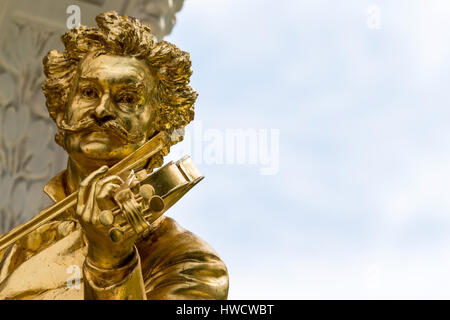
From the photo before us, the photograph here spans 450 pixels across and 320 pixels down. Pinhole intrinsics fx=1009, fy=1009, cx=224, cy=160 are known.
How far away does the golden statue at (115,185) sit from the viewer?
178 cm

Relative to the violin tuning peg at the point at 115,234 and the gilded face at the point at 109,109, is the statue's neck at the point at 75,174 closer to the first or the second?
the gilded face at the point at 109,109

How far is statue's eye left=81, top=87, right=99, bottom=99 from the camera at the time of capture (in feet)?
7.13

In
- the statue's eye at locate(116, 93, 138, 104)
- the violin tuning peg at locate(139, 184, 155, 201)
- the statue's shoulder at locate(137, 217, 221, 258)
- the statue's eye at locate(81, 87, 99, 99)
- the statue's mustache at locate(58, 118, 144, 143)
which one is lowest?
the statue's shoulder at locate(137, 217, 221, 258)

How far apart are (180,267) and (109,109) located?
14.6 inches

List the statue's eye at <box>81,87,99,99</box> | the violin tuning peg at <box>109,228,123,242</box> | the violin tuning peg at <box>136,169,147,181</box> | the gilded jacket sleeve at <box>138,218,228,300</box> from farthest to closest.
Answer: the statue's eye at <box>81,87,99,99</box>
the violin tuning peg at <box>136,169,147,181</box>
the gilded jacket sleeve at <box>138,218,228,300</box>
the violin tuning peg at <box>109,228,123,242</box>

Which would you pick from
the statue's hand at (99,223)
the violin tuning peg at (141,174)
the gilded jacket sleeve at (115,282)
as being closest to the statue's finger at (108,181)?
the statue's hand at (99,223)

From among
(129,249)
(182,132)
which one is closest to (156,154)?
(182,132)

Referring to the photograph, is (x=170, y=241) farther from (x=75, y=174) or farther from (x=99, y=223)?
(x=99, y=223)

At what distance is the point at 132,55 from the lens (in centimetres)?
Result: 221

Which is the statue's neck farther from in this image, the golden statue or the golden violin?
the golden violin

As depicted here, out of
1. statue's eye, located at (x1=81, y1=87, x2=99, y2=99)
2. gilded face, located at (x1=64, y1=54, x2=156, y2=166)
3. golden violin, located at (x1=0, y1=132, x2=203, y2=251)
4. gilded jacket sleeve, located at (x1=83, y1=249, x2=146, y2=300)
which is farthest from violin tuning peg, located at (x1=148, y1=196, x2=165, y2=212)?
statue's eye, located at (x1=81, y1=87, x2=99, y2=99)

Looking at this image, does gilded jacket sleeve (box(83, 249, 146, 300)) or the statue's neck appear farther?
the statue's neck

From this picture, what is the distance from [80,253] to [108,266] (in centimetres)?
30

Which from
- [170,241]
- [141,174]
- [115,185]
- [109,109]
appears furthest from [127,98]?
[115,185]
